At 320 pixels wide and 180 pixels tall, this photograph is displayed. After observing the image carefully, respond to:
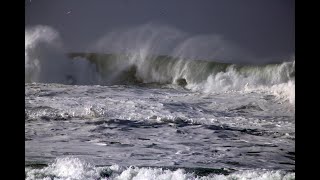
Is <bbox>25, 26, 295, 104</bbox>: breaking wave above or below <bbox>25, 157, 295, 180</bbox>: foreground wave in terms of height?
above

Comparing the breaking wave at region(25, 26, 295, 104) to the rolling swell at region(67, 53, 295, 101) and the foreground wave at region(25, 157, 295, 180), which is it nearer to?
the rolling swell at region(67, 53, 295, 101)

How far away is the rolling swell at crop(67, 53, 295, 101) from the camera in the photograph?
279 inches

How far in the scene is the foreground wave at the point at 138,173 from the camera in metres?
3.40

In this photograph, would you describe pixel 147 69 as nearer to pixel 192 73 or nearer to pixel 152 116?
pixel 192 73

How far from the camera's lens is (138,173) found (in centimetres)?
353

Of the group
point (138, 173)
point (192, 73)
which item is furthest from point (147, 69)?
point (138, 173)

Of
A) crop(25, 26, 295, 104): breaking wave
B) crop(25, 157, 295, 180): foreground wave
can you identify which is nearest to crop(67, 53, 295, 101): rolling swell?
crop(25, 26, 295, 104): breaking wave

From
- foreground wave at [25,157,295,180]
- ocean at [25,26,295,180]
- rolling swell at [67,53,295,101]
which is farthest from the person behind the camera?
rolling swell at [67,53,295,101]

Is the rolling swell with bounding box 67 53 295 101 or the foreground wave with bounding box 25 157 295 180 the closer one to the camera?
the foreground wave with bounding box 25 157 295 180

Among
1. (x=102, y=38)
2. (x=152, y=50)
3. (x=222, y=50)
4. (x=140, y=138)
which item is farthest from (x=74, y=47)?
(x=140, y=138)

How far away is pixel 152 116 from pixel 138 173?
6.27ft

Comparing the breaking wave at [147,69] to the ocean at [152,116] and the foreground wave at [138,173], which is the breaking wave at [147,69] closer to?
the ocean at [152,116]

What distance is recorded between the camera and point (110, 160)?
12.6 feet

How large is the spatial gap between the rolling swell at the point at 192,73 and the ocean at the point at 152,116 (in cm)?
2
